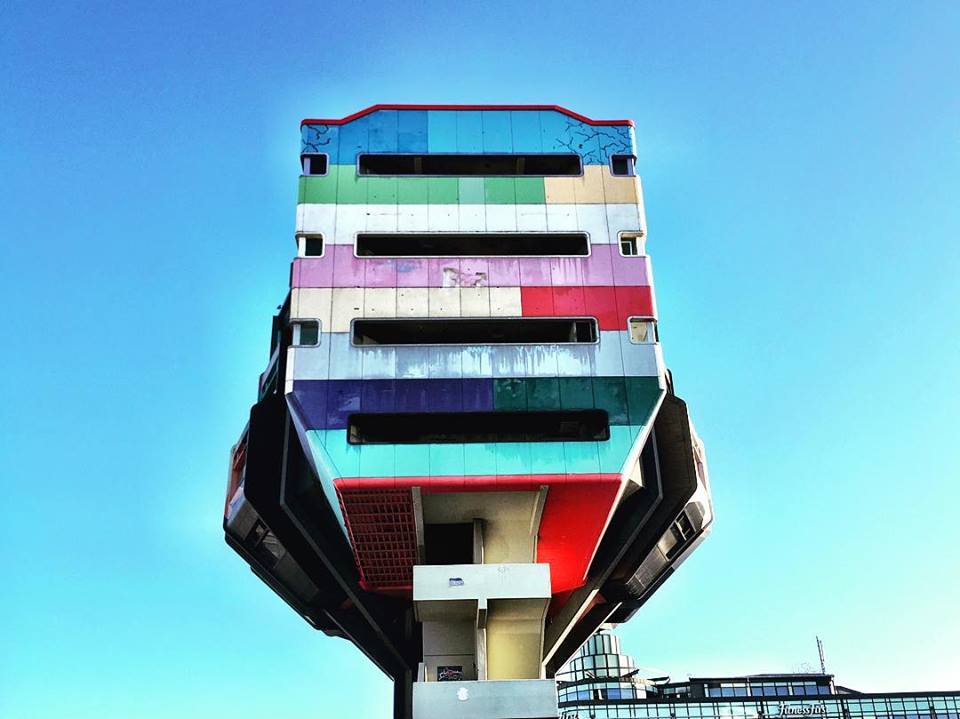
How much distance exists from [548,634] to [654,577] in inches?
324

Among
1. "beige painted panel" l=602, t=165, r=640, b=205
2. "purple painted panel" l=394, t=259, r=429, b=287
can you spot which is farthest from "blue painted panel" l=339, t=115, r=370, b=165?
"beige painted panel" l=602, t=165, r=640, b=205

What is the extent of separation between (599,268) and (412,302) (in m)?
7.06

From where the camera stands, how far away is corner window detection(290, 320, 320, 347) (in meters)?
34.1

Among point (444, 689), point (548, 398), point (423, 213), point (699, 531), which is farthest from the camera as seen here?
point (699, 531)

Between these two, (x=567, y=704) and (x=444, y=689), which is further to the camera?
(x=567, y=704)

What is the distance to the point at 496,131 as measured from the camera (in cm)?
3978

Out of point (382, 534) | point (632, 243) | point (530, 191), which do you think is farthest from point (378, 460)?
point (632, 243)

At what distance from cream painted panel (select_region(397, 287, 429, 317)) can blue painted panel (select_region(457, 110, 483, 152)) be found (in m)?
7.21

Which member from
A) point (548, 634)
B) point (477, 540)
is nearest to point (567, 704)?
point (548, 634)

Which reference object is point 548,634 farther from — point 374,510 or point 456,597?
point 374,510

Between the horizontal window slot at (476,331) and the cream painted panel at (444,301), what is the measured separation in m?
0.30

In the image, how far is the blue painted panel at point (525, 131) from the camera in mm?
39375

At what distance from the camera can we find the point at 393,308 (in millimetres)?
34875

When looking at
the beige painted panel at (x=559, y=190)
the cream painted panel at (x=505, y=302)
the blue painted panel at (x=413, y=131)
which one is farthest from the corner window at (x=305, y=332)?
the beige painted panel at (x=559, y=190)
